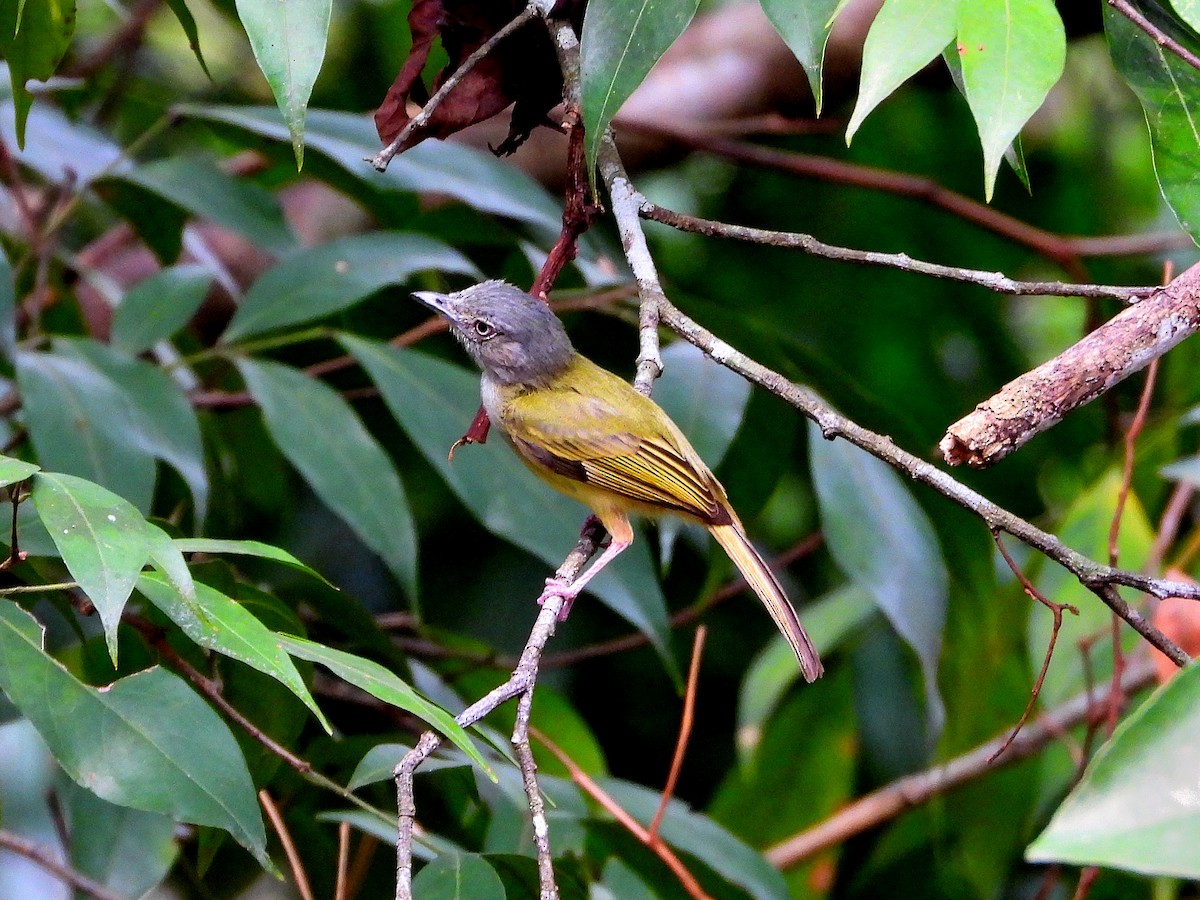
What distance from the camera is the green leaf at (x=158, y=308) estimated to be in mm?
3465

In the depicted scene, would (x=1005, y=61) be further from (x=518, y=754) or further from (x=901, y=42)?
(x=518, y=754)

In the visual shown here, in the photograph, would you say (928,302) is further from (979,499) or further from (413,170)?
(979,499)

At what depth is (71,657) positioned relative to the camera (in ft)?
9.65

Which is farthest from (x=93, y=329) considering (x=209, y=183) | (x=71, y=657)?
(x=71, y=657)

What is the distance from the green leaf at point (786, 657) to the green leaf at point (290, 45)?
8.63 ft

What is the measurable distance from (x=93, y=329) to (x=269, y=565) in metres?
1.90

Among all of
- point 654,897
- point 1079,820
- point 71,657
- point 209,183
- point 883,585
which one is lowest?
point 654,897

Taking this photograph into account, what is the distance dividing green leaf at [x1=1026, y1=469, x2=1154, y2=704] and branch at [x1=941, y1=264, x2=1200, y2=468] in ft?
6.98

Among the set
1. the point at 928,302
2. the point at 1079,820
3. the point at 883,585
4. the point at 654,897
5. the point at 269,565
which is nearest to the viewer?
the point at 1079,820

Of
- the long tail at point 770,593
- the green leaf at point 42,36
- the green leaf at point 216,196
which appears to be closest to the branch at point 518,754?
the long tail at point 770,593

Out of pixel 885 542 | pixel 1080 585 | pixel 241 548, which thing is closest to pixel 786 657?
pixel 1080 585

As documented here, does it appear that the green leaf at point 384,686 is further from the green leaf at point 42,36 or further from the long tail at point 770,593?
the green leaf at point 42,36

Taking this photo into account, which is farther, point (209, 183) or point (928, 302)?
point (928, 302)

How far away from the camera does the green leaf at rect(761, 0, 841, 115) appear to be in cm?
190
